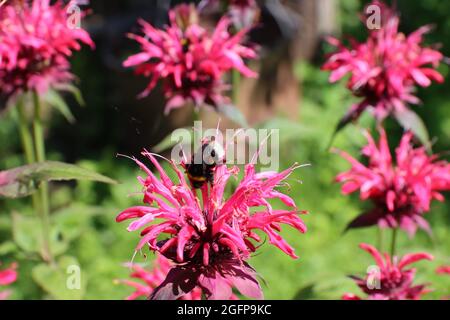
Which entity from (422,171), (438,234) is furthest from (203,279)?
(438,234)

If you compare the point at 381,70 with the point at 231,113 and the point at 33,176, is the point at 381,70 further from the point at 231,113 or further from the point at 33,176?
the point at 33,176

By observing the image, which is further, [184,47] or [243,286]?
[184,47]

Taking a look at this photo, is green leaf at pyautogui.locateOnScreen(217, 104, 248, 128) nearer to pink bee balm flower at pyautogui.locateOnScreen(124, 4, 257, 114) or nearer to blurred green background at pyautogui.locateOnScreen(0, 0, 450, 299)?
pink bee balm flower at pyautogui.locateOnScreen(124, 4, 257, 114)

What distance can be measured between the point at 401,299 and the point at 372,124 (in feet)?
8.63

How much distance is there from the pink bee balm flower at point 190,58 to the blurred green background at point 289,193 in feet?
1.52

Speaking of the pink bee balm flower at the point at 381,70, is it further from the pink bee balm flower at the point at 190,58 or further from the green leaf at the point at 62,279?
the green leaf at the point at 62,279

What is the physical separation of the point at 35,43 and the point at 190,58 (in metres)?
0.38

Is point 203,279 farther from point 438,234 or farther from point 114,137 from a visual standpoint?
point 114,137

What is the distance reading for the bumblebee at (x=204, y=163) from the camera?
1131 mm

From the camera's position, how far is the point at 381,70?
172cm

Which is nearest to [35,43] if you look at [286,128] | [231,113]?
[231,113]

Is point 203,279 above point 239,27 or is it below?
below

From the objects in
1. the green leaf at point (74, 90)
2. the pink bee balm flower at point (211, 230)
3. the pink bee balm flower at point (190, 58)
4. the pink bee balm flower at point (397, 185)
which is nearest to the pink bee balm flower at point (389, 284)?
the pink bee balm flower at point (397, 185)

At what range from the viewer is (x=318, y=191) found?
11.2 feet
